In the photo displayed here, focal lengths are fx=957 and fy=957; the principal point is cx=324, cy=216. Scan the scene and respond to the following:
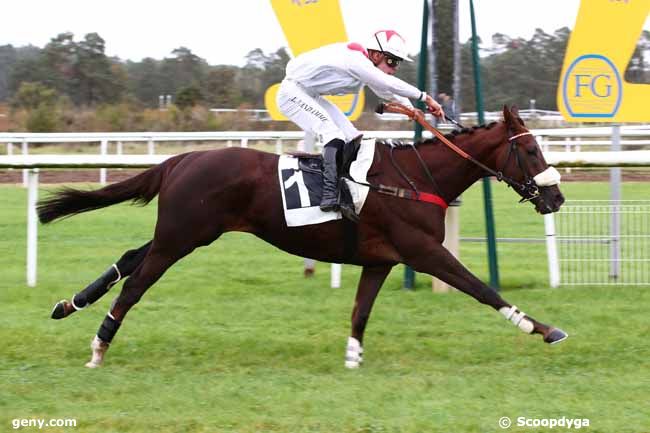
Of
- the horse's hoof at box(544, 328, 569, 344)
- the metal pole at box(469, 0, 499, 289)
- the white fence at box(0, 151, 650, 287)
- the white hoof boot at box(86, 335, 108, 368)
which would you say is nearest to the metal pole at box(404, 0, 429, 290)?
the metal pole at box(469, 0, 499, 289)

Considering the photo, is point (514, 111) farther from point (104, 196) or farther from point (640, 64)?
point (640, 64)

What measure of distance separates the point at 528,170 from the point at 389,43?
Result: 1.16 meters

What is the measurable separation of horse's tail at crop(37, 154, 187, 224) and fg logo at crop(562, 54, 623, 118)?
13.2ft

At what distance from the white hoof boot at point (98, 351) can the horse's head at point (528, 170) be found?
2.65m

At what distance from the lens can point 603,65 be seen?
8445 millimetres

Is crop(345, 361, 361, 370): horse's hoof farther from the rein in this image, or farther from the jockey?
the rein

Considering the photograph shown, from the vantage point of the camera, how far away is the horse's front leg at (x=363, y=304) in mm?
5814

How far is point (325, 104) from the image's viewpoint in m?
6.17

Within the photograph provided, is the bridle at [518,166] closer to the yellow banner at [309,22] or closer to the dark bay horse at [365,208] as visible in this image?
the dark bay horse at [365,208]

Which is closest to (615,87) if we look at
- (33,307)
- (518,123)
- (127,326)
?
(518,123)

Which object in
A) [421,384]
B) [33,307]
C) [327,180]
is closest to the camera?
[421,384]

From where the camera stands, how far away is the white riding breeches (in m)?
6.00

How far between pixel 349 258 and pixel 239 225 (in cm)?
71

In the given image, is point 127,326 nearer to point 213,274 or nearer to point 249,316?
point 249,316
